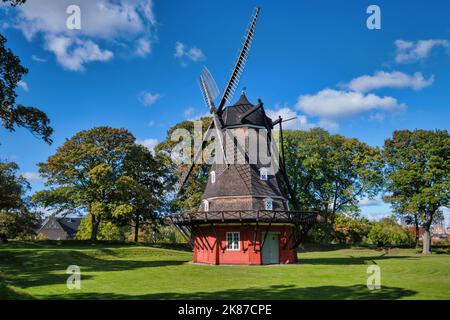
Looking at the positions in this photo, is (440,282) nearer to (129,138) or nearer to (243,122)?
(243,122)

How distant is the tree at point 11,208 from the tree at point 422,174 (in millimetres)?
39323

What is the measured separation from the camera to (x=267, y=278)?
18.3 m

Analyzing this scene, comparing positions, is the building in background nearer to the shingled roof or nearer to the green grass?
the green grass

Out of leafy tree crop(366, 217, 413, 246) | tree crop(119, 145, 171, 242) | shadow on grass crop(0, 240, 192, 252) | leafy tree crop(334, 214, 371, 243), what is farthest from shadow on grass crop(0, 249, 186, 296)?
leafy tree crop(366, 217, 413, 246)

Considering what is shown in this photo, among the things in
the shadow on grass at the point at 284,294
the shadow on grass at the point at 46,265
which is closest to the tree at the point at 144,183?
the shadow on grass at the point at 46,265

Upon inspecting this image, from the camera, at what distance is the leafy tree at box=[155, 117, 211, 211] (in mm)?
45938

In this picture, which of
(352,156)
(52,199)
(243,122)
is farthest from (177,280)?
(352,156)

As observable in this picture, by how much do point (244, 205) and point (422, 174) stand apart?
27261 millimetres

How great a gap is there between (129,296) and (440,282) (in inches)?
505

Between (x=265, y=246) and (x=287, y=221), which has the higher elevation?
(x=287, y=221)

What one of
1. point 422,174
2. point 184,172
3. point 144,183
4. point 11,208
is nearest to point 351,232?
point 422,174

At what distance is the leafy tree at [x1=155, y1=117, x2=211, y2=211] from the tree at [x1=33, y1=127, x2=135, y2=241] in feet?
20.0

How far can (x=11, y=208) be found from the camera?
3694 centimetres
